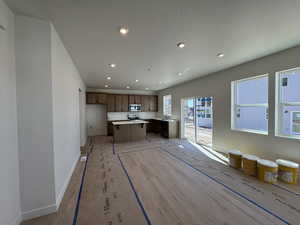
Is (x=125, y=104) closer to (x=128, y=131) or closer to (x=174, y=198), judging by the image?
(x=128, y=131)

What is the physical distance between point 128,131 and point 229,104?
A: 408 centimetres

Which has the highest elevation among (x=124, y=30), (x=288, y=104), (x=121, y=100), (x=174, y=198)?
(x=124, y=30)

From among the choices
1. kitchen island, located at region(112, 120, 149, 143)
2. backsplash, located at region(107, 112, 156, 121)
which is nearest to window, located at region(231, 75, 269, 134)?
kitchen island, located at region(112, 120, 149, 143)

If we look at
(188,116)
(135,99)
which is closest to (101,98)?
(135,99)

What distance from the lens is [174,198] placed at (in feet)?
6.89

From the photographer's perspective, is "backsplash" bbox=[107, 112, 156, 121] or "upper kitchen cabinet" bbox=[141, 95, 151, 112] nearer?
"backsplash" bbox=[107, 112, 156, 121]

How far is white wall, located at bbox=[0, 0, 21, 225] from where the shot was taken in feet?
4.57

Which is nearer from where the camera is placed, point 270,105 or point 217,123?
point 270,105

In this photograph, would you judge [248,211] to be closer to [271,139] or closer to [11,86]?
[271,139]

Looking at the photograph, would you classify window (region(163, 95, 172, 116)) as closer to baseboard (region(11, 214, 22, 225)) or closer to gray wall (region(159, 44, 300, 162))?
gray wall (region(159, 44, 300, 162))

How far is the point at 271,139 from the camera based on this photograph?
3.01 m

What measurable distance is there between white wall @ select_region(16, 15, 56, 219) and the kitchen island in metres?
3.81

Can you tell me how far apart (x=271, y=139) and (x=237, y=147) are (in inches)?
35.0

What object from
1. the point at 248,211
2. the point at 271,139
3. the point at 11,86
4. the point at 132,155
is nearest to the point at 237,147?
the point at 271,139
